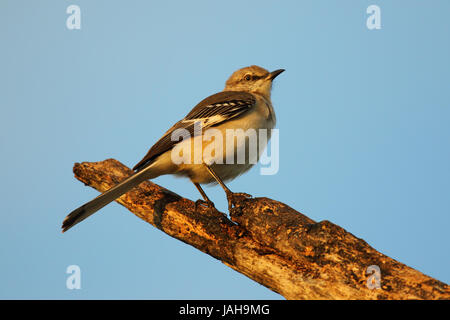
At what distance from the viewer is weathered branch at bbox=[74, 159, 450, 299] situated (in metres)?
5.30

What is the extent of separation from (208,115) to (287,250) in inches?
117

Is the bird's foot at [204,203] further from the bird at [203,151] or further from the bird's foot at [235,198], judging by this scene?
the bird's foot at [235,198]

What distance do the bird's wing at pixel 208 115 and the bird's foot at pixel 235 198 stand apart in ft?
4.08

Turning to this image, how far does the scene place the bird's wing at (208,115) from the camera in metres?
7.65

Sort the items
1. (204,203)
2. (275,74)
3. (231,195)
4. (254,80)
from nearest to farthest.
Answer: (231,195) → (204,203) → (275,74) → (254,80)

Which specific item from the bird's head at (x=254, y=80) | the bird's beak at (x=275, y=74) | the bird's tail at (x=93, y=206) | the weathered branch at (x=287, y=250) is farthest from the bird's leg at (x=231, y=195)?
the bird's beak at (x=275, y=74)

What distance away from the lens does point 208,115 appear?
8.10m

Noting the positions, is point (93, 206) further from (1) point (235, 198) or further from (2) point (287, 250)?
(2) point (287, 250)

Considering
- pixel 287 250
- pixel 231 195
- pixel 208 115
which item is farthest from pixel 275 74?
pixel 287 250

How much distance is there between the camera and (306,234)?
6059 millimetres

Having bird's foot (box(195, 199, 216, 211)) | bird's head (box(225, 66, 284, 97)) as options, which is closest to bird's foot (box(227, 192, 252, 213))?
bird's foot (box(195, 199, 216, 211))

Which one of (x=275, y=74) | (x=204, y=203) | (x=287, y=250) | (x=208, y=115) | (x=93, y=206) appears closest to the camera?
(x=287, y=250)
